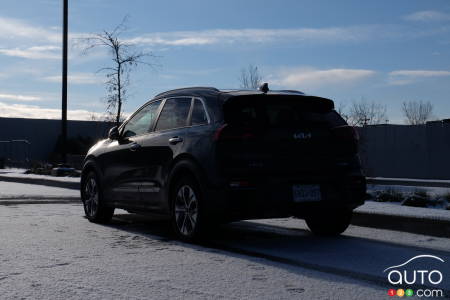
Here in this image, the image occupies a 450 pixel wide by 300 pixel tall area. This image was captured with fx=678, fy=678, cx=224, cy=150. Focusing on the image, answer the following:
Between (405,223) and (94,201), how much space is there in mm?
4463

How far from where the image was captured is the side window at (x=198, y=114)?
309 inches

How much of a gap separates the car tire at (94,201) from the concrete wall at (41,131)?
3145 cm

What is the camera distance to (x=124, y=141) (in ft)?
31.0

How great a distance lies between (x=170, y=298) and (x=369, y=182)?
1180 centimetres

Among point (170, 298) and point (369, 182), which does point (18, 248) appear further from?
point (369, 182)

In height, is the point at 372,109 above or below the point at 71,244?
above

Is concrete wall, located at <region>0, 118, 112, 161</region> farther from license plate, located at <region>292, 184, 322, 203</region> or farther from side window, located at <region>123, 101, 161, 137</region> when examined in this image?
license plate, located at <region>292, 184, 322, 203</region>

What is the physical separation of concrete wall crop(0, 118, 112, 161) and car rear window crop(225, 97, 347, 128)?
34.5 meters

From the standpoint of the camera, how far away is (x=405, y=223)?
29.0 feet

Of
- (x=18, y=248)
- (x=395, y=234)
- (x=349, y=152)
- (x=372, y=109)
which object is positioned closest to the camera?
(x=18, y=248)

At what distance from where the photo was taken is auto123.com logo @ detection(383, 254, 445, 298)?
5.20m

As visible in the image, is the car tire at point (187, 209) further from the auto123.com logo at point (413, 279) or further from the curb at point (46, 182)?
the curb at point (46, 182)

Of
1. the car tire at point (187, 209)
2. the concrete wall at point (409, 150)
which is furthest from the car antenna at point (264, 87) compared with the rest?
the concrete wall at point (409, 150)


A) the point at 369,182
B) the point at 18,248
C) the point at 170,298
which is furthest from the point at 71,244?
the point at 369,182
